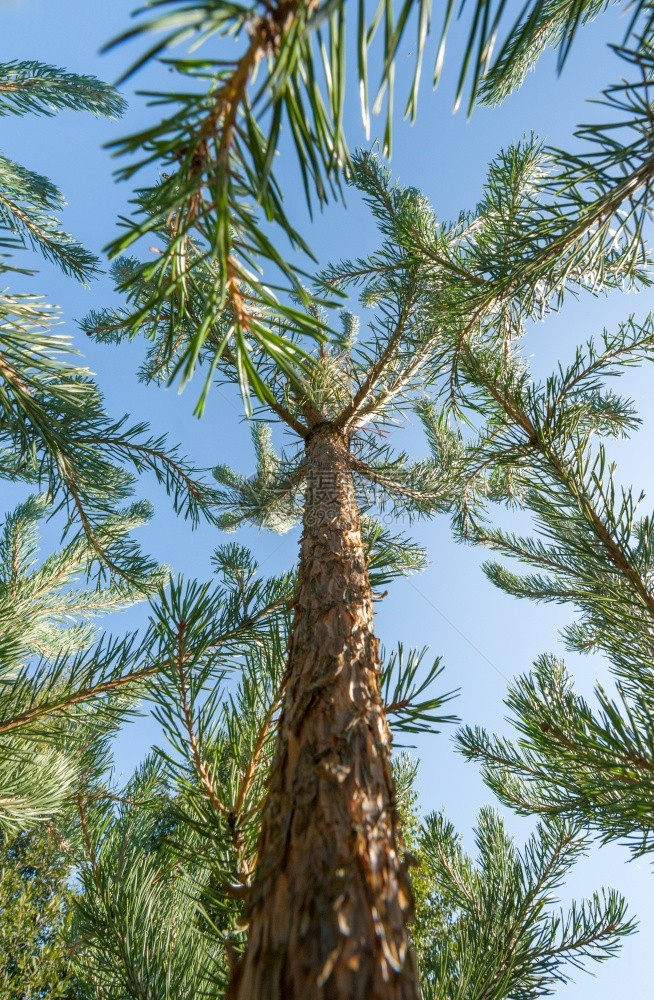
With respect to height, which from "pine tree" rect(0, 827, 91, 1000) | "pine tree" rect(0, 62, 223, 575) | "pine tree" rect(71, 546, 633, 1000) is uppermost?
"pine tree" rect(0, 62, 223, 575)

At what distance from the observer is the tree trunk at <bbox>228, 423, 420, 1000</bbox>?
540 mm

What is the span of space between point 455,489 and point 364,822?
8.46 feet

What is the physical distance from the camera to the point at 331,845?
659 millimetres

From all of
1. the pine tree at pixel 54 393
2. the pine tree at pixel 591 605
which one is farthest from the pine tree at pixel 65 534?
the pine tree at pixel 591 605

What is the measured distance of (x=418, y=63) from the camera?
1.65 ft

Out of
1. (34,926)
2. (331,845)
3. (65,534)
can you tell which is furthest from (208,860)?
(34,926)

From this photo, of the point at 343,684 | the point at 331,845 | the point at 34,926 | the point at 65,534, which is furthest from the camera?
the point at 34,926

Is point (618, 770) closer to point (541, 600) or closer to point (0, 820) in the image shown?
point (0, 820)

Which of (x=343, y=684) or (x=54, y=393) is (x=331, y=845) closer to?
(x=343, y=684)

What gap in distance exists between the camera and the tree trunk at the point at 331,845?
1.77 ft

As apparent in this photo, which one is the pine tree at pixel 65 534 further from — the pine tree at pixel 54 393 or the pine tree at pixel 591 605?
the pine tree at pixel 591 605

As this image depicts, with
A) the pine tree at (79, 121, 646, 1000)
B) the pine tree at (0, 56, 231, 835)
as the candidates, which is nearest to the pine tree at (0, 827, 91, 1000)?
the pine tree at (0, 56, 231, 835)

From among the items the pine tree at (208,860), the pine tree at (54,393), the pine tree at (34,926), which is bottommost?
the pine tree at (34,926)

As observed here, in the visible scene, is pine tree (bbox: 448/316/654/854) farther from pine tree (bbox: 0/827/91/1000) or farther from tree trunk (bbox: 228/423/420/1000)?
pine tree (bbox: 0/827/91/1000)
